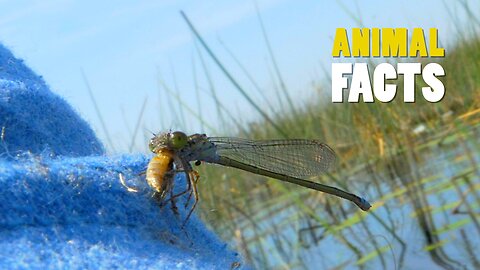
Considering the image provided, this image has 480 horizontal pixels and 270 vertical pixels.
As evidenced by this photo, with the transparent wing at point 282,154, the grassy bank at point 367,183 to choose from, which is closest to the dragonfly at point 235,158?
the transparent wing at point 282,154

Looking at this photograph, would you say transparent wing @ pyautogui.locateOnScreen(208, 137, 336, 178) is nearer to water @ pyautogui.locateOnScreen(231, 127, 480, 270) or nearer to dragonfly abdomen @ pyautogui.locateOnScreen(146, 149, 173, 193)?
dragonfly abdomen @ pyautogui.locateOnScreen(146, 149, 173, 193)

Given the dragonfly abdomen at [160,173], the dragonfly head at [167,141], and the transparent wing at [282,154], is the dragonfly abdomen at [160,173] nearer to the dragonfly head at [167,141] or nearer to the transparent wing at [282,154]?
the dragonfly head at [167,141]

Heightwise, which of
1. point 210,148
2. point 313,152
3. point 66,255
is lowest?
point 66,255

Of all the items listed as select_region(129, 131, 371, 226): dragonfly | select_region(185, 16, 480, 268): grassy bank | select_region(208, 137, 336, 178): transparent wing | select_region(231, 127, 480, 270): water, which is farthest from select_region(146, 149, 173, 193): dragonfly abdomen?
select_region(231, 127, 480, 270): water

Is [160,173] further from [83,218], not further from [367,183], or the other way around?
[367,183]

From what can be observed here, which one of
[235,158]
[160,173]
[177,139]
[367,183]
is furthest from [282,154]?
[367,183]

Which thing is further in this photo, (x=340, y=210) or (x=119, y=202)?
(x=340, y=210)

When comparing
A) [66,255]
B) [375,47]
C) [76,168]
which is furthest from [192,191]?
[375,47]

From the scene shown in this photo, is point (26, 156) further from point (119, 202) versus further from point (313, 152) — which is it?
point (313, 152)
